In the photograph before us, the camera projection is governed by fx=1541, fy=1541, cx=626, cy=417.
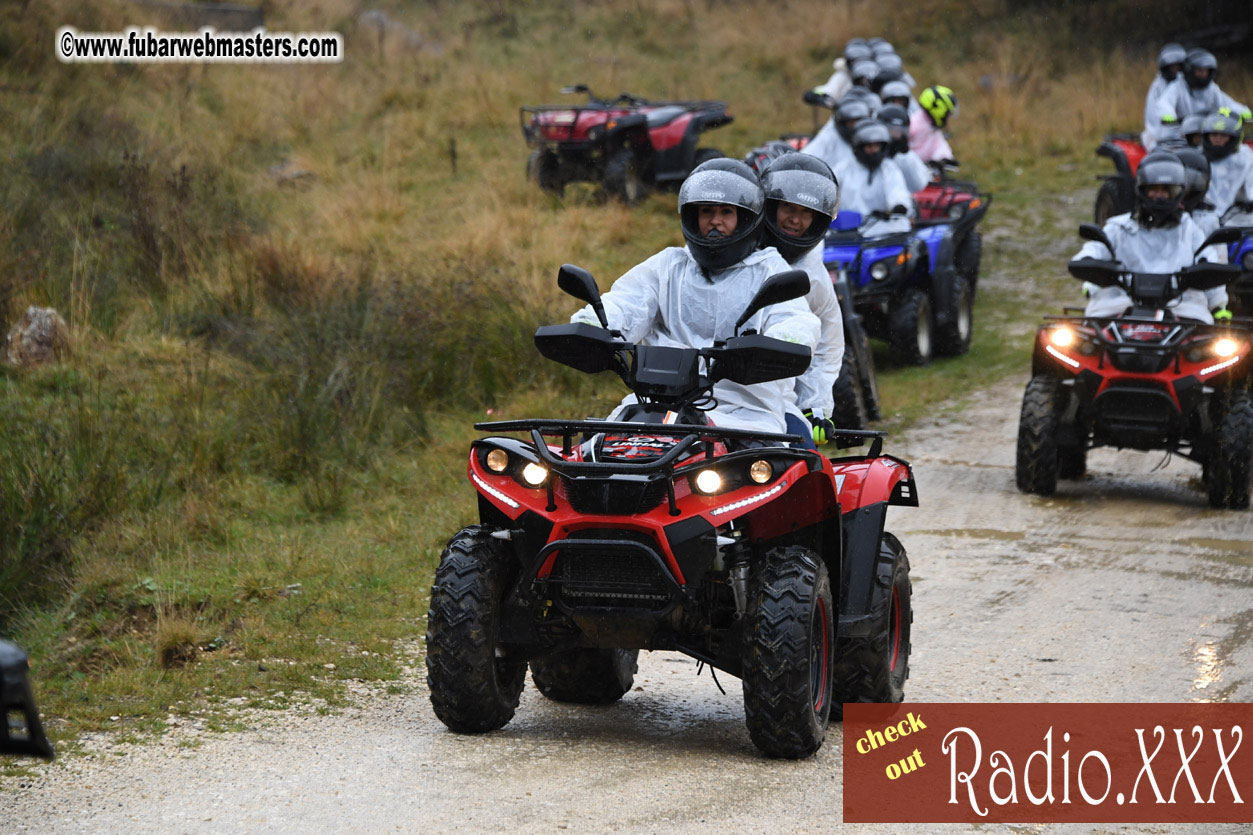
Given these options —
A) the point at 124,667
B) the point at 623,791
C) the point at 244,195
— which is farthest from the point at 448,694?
the point at 244,195

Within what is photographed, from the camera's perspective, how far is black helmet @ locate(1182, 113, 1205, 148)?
1423 centimetres

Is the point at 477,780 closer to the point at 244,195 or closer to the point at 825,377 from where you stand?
the point at 825,377

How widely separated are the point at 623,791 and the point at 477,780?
460 mm

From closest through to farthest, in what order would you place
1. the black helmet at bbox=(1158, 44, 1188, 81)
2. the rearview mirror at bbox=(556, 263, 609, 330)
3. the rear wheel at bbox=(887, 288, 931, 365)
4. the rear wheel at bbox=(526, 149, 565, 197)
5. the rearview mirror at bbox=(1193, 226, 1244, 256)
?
1. the rearview mirror at bbox=(556, 263, 609, 330)
2. the rearview mirror at bbox=(1193, 226, 1244, 256)
3. the rear wheel at bbox=(887, 288, 931, 365)
4. the rear wheel at bbox=(526, 149, 565, 197)
5. the black helmet at bbox=(1158, 44, 1188, 81)

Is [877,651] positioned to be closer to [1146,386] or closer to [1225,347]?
[1146,386]

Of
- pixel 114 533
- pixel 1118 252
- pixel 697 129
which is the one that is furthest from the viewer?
pixel 697 129

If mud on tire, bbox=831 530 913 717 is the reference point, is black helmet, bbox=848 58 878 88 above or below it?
above

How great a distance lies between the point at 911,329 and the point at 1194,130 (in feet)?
11.0

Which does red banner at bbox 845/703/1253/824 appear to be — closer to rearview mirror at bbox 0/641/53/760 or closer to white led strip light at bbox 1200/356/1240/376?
rearview mirror at bbox 0/641/53/760

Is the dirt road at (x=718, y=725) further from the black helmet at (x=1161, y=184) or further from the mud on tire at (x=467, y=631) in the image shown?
the black helmet at (x=1161, y=184)

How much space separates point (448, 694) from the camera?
512 cm

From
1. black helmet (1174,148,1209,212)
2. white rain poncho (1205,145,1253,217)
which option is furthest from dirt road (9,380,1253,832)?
white rain poncho (1205,145,1253,217)

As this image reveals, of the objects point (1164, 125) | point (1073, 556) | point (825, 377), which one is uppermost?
point (1164, 125)

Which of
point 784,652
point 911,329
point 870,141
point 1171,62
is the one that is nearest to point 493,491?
point 784,652
